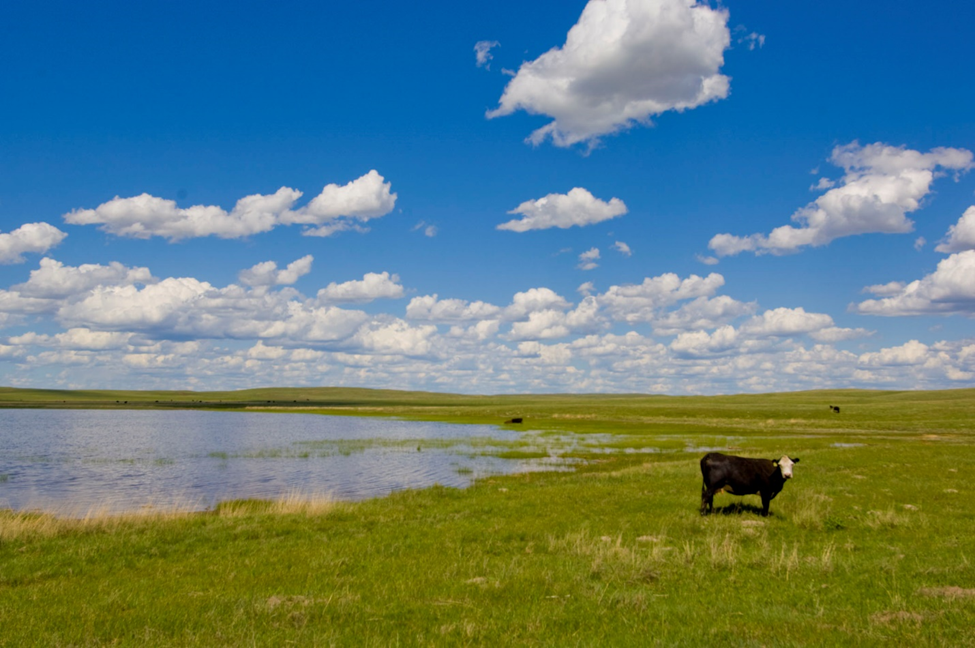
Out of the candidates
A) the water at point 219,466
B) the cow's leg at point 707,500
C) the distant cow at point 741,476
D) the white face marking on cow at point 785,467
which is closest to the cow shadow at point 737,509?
the cow's leg at point 707,500

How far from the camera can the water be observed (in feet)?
109

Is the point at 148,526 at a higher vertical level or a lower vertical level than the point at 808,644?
lower

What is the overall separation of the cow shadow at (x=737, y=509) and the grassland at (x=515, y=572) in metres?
0.24

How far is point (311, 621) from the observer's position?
1084 centimetres

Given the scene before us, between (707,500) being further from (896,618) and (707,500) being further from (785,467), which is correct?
(896,618)

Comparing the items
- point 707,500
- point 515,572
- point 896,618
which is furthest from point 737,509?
point 896,618

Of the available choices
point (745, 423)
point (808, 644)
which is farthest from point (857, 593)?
point (745, 423)

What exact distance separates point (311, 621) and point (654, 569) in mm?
7212

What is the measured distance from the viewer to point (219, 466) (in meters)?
45.2

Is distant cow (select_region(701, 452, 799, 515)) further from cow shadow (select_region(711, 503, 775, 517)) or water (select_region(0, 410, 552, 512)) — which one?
water (select_region(0, 410, 552, 512))

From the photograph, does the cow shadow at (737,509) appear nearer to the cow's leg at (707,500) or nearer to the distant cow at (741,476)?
the cow's leg at (707,500)

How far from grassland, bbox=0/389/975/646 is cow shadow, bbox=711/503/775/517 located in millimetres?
235

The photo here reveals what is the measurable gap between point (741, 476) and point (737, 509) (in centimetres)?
133

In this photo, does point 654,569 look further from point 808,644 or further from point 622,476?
point 622,476
